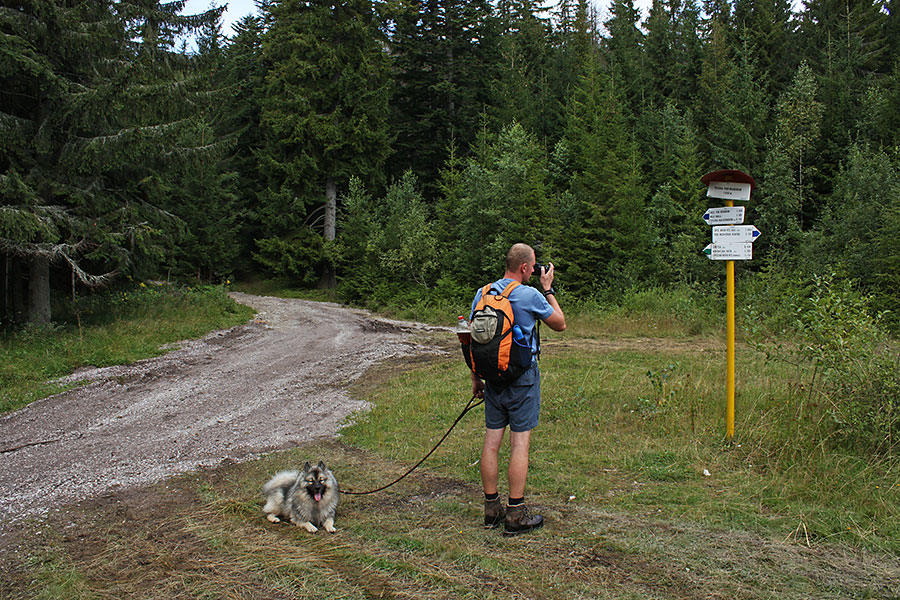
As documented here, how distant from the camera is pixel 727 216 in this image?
599cm

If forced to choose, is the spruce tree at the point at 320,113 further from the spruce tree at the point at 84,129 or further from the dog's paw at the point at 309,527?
the dog's paw at the point at 309,527

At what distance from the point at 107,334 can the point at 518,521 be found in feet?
40.1

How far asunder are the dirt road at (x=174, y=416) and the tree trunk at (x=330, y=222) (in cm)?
1704

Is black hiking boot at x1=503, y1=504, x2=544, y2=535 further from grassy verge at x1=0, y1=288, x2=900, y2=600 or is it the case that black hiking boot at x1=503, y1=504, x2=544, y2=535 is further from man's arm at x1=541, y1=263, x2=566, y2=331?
man's arm at x1=541, y1=263, x2=566, y2=331

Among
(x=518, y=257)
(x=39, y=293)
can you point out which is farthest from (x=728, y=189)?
(x=39, y=293)

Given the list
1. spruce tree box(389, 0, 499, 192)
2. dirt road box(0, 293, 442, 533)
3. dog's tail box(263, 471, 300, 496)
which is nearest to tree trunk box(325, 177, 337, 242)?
spruce tree box(389, 0, 499, 192)

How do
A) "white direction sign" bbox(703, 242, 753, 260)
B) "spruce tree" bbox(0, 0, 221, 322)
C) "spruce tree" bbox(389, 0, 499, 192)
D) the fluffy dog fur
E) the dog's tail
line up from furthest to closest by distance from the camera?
"spruce tree" bbox(389, 0, 499, 192), "spruce tree" bbox(0, 0, 221, 322), "white direction sign" bbox(703, 242, 753, 260), the dog's tail, the fluffy dog fur

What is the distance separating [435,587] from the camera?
3.54m

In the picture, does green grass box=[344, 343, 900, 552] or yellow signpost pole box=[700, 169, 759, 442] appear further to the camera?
yellow signpost pole box=[700, 169, 759, 442]

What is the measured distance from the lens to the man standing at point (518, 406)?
4.27 meters

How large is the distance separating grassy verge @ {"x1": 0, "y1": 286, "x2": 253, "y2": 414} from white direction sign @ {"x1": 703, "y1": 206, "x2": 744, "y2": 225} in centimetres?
907

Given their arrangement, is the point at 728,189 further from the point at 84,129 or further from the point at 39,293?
the point at 39,293

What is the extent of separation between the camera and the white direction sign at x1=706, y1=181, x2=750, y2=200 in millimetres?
5887

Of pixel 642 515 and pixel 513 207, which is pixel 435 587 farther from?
pixel 513 207
